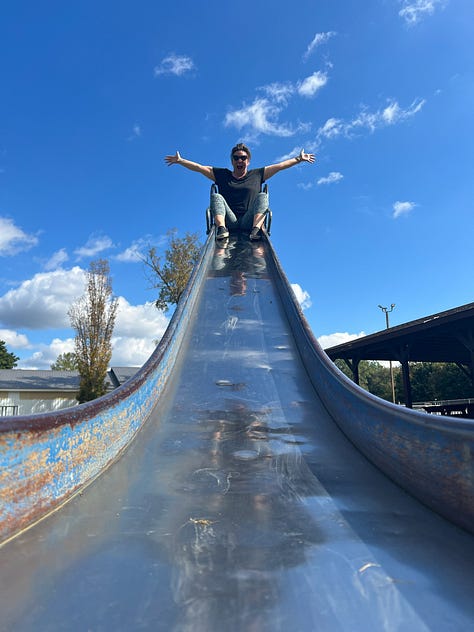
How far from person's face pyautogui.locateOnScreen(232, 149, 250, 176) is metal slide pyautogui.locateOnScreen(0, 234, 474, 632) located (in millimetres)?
6909

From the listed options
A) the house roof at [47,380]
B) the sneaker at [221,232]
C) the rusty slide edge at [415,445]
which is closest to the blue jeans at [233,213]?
the sneaker at [221,232]

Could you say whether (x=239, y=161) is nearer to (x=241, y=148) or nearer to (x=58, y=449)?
(x=241, y=148)

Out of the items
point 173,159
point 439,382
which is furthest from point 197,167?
point 439,382

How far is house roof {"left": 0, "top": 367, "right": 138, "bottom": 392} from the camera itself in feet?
70.1

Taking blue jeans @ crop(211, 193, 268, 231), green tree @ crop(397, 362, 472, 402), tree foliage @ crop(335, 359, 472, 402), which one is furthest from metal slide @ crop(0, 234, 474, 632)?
tree foliage @ crop(335, 359, 472, 402)

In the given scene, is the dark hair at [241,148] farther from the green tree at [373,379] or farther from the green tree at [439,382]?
the green tree at [439,382]

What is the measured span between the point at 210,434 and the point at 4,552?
1.21 metres

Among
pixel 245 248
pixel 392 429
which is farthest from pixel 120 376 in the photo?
pixel 392 429

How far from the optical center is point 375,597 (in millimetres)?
1002

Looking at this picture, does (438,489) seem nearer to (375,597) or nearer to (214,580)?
(375,597)

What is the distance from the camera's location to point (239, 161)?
27.5ft

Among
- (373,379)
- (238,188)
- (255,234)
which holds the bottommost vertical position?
(373,379)

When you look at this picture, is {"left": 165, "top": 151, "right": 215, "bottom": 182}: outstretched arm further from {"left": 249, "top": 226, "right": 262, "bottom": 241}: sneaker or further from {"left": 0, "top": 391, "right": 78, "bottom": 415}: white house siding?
{"left": 0, "top": 391, "right": 78, "bottom": 415}: white house siding

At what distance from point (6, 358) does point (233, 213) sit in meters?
42.8
